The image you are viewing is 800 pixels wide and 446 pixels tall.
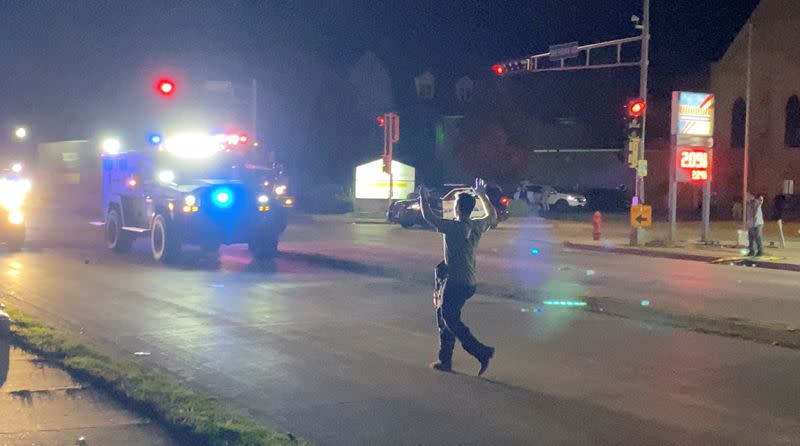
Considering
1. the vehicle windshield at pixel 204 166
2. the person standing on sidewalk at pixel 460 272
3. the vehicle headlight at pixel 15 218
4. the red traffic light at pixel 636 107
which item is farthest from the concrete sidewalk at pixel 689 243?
the person standing on sidewalk at pixel 460 272

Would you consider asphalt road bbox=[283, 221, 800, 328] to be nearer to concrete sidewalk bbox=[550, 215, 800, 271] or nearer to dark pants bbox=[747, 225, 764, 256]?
concrete sidewalk bbox=[550, 215, 800, 271]

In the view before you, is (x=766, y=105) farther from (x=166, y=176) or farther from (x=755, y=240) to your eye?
(x=166, y=176)

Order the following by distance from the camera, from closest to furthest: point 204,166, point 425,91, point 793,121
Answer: point 204,166 → point 793,121 → point 425,91

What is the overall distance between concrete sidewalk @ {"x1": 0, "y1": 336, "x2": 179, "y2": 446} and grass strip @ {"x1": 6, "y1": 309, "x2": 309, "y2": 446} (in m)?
0.11

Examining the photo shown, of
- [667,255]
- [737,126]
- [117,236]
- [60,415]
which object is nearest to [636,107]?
[667,255]

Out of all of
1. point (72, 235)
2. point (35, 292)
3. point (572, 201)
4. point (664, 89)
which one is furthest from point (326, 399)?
point (664, 89)

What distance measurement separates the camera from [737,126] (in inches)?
2010

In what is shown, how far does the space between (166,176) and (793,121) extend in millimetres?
35352

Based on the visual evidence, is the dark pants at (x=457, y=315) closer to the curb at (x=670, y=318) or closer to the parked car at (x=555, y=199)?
the curb at (x=670, y=318)

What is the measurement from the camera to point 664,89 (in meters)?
55.1

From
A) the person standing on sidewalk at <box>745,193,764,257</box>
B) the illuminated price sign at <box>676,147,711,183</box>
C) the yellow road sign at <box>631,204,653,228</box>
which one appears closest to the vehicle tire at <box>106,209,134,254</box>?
the yellow road sign at <box>631,204,653,228</box>

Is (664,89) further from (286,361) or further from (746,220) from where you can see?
(286,361)

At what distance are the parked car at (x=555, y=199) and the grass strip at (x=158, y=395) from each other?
41.1 metres

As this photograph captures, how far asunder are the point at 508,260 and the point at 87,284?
388 inches
